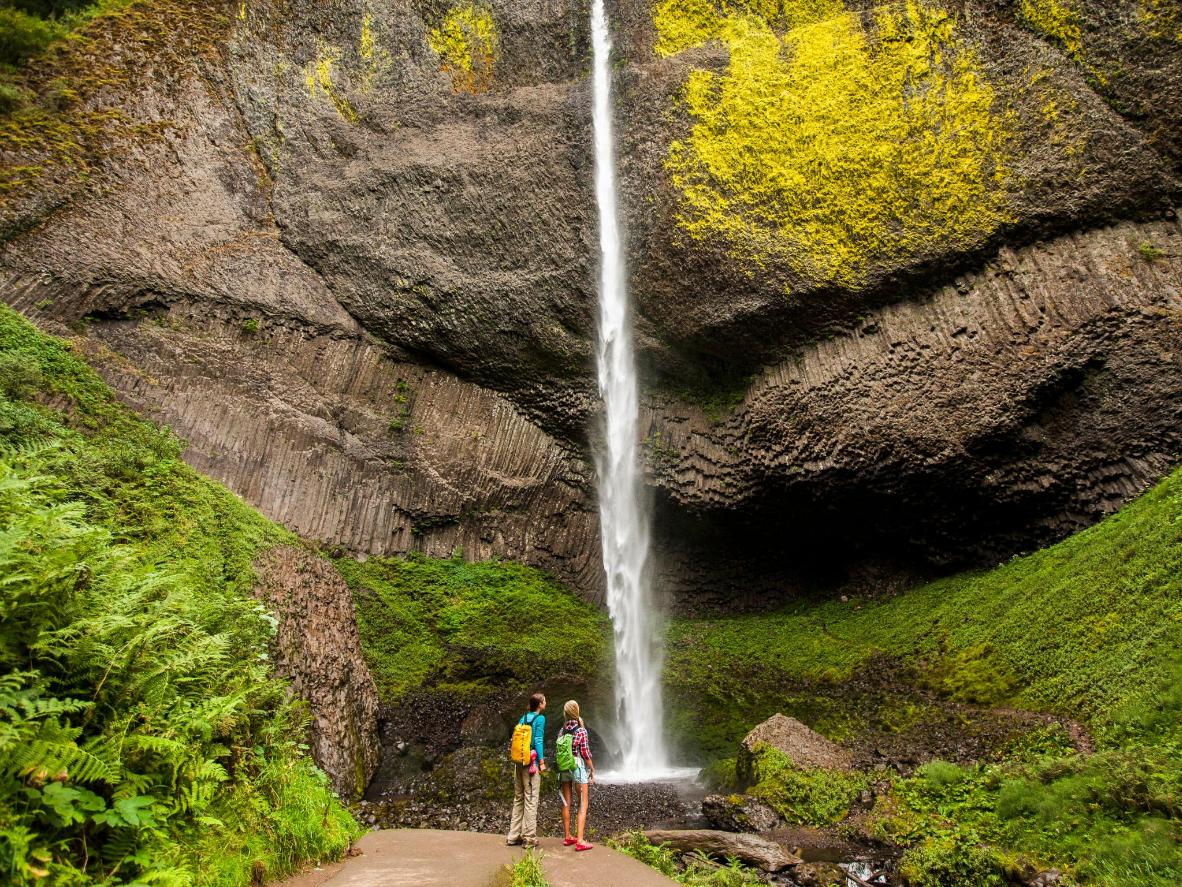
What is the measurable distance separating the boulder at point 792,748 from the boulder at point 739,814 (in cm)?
80

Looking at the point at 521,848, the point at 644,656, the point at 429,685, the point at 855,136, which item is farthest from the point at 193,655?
the point at 855,136

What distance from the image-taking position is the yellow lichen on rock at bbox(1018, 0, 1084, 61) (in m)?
14.1

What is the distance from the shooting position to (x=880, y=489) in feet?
50.0

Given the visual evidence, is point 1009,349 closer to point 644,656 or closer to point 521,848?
point 644,656

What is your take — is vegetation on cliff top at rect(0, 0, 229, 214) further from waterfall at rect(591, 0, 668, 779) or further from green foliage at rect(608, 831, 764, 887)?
green foliage at rect(608, 831, 764, 887)

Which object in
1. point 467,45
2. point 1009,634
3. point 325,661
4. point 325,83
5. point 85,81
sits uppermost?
point 467,45

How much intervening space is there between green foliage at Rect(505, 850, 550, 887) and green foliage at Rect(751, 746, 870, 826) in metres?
4.34

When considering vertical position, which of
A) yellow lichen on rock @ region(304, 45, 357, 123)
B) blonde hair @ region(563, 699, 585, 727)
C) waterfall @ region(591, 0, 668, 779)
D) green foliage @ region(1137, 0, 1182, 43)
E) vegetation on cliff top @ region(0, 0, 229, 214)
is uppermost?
yellow lichen on rock @ region(304, 45, 357, 123)

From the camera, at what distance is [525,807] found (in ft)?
19.6

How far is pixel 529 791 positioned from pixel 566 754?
42cm

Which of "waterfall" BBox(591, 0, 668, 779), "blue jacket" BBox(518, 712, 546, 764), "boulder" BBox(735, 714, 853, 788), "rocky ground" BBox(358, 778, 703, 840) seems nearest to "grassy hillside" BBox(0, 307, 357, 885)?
"blue jacket" BBox(518, 712, 546, 764)

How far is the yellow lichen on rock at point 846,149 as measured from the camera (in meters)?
14.6

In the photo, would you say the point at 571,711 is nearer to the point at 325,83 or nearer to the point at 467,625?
the point at 467,625

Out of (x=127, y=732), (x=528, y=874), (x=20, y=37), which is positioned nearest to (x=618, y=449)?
(x=528, y=874)
